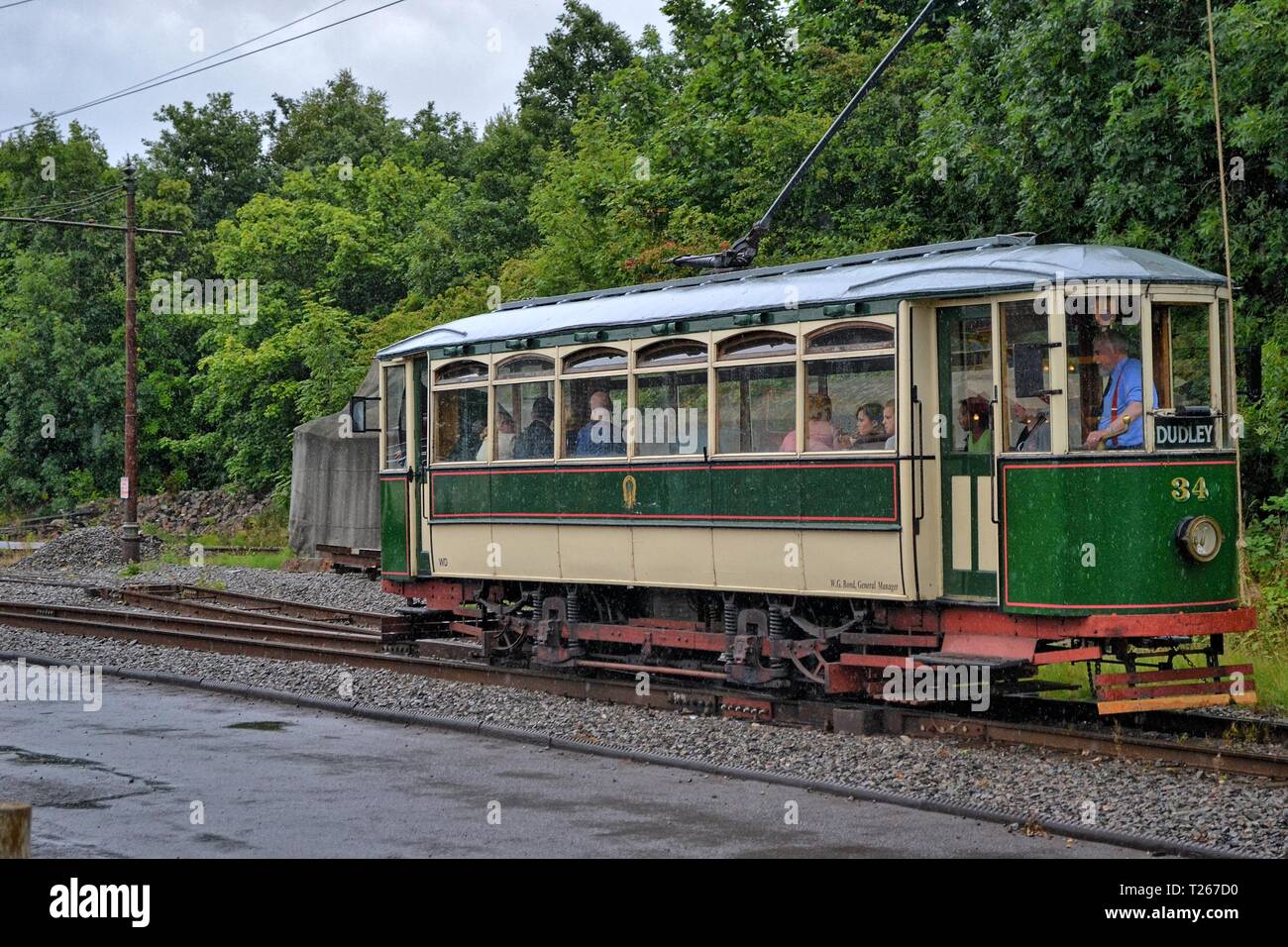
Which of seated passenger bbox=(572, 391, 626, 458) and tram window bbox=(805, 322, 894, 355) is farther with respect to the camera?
seated passenger bbox=(572, 391, 626, 458)

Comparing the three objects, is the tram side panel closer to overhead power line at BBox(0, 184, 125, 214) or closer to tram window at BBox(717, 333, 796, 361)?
tram window at BBox(717, 333, 796, 361)

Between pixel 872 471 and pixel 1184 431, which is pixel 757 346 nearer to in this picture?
pixel 872 471

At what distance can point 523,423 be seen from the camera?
49.4 feet

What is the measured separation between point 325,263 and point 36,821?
3742 cm

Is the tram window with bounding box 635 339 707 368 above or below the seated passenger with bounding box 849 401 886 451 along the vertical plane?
above

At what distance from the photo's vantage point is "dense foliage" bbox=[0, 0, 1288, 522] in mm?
18125

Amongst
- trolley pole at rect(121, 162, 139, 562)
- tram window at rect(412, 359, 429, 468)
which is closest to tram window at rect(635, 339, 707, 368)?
tram window at rect(412, 359, 429, 468)

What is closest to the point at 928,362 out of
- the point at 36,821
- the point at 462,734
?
the point at 462,734

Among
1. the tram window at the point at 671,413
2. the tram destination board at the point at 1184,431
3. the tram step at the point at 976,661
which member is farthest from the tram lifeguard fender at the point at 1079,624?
the tram window at the point at 671,413

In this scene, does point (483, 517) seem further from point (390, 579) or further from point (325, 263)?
point (325, 263)

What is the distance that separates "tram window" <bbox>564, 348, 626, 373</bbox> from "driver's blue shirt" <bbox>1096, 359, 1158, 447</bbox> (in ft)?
14.4

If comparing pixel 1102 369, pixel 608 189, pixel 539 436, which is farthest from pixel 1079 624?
pixel 608 189

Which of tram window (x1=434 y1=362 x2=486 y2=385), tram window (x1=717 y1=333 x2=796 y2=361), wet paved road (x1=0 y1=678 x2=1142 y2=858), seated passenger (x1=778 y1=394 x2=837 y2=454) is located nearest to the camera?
wet paved road (x1=0 y1=678 x2=1142 y2=858)

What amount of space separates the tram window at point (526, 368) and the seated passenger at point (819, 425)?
3.03 metres
